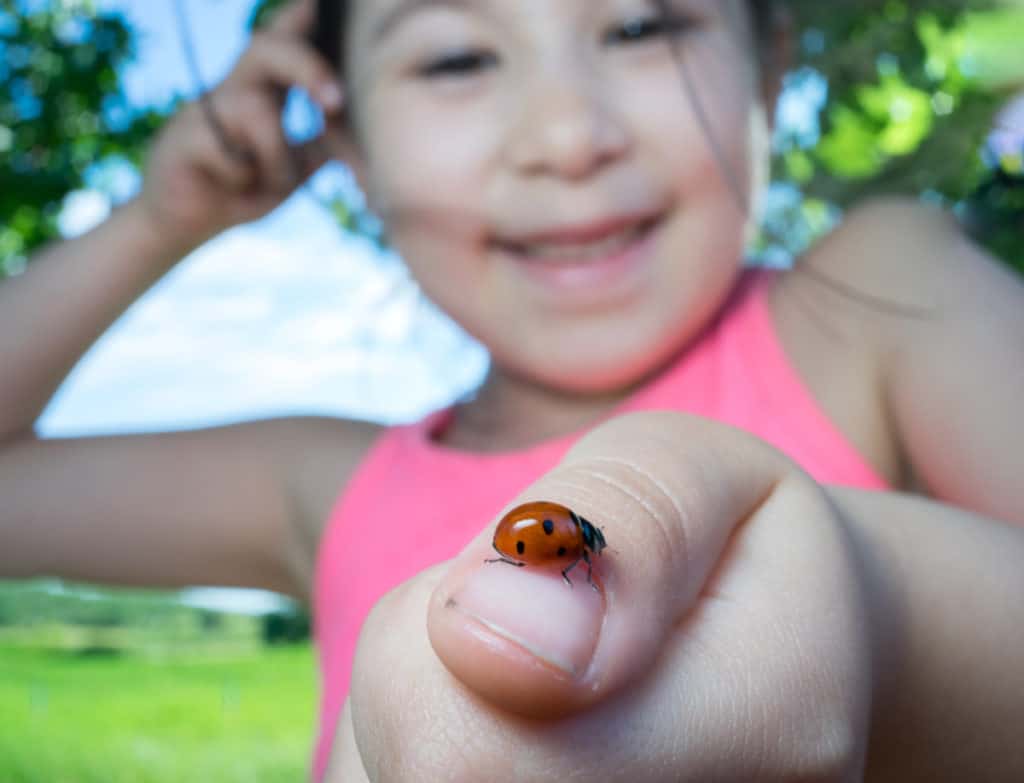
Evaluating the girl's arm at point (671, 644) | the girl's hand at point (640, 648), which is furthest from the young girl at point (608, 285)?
the girl's hand at point (640, 648)

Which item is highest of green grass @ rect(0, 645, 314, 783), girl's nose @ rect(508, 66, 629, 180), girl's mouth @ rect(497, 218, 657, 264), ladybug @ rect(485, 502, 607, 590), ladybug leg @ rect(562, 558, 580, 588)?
ladybug @ rect(485, 502, 607, 590)

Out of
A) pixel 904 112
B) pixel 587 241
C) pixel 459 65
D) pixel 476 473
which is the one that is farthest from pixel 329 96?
pixel 904 112

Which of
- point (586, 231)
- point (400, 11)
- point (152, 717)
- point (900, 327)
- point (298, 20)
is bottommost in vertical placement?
point (152, 717)

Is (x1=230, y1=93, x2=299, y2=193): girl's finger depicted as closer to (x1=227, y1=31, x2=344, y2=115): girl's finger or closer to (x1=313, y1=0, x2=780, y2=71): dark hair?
(x1=227, y1=31, x2=344, y2=115): girl's finger

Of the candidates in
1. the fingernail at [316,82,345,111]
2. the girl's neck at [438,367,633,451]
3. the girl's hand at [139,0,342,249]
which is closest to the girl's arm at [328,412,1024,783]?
the girl's neck at [438,367,633,451]

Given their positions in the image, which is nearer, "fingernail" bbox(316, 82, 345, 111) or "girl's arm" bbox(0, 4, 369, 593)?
"fingernail" bbox(316, 82, 345, 111)

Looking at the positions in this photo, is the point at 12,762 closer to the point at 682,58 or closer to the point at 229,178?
the point at 229,178

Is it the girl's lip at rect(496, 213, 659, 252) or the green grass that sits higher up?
the girl's lip at rect(496, 213, 659, 252)

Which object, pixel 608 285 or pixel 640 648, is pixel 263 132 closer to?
pixel 608 285
